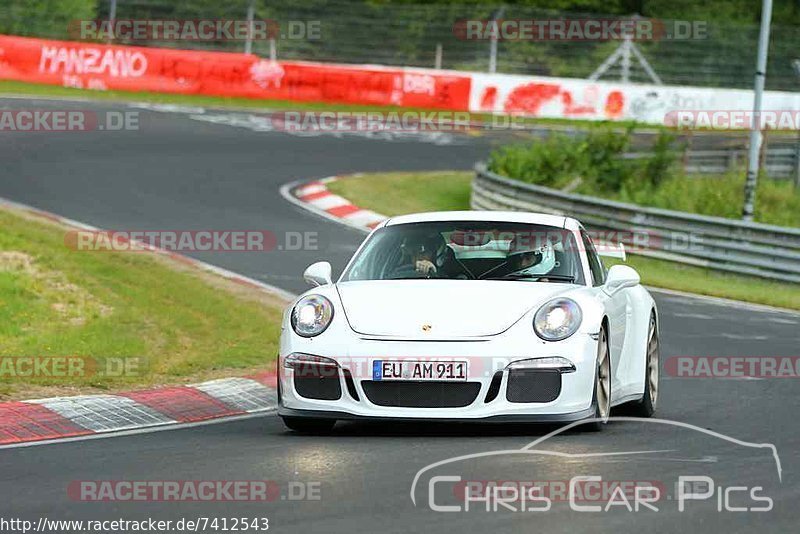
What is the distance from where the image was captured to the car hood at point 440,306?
8227 mm

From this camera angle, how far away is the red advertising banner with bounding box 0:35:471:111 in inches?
1436

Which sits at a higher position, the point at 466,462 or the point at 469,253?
the point at 469,253

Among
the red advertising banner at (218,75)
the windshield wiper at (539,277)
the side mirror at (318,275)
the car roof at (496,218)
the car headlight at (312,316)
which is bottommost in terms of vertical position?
the car headlight at (312,316)

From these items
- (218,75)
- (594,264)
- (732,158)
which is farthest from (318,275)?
(218,75)

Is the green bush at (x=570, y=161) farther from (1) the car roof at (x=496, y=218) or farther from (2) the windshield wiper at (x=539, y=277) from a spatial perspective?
(2) the windshield wiper at (x=539, y=277)

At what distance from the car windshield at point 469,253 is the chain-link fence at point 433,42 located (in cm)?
2884

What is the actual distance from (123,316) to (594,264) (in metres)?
5.22

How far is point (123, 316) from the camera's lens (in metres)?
13.5

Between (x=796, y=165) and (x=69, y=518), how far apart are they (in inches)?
1060

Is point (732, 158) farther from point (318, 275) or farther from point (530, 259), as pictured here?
point (318, 275)

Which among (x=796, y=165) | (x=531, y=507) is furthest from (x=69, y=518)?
(x=796, y=165)

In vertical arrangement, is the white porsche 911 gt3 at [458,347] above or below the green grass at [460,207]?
above

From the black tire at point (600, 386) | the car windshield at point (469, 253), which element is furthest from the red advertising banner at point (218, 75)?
the black tire at point (600, 386)

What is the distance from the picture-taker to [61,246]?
17.1 m
